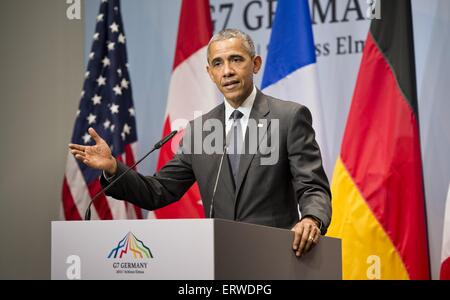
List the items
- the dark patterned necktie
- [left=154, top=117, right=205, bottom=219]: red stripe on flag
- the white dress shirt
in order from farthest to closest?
[left=154, top=117, right=205, bottom=219]: red stripe on flag
the white dress shirt
the dark patterned necktie

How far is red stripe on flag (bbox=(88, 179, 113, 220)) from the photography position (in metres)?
4.84

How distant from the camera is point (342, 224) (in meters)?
4.29

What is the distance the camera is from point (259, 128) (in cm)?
288

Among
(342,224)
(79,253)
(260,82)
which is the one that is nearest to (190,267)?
(79,253)

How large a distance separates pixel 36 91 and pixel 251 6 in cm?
184

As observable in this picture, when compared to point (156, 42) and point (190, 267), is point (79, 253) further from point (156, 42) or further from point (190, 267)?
point (156, 42)

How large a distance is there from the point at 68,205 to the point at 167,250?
10.4 feet

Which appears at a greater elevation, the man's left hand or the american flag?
the american flag

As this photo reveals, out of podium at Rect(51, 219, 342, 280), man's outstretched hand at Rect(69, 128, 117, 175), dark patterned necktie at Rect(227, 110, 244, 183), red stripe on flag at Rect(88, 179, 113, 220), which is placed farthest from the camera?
red stripe on flag at Rect(88, 179, 113, 220)

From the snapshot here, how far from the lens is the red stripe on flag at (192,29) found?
4895mm

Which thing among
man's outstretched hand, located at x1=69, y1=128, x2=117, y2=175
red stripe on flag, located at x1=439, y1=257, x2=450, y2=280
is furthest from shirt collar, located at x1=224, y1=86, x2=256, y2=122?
red stripe on flag, located at x1=439, y1=257, x2=450, y2=280

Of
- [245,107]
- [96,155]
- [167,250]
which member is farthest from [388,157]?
[167,250]

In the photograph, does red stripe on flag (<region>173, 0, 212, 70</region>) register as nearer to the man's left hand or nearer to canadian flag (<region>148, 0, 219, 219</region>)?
canadian flag (<region>148, 0, 219, 219</region>)

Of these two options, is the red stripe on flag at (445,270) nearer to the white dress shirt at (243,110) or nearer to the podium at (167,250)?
the white dress shirt at (243,110)
